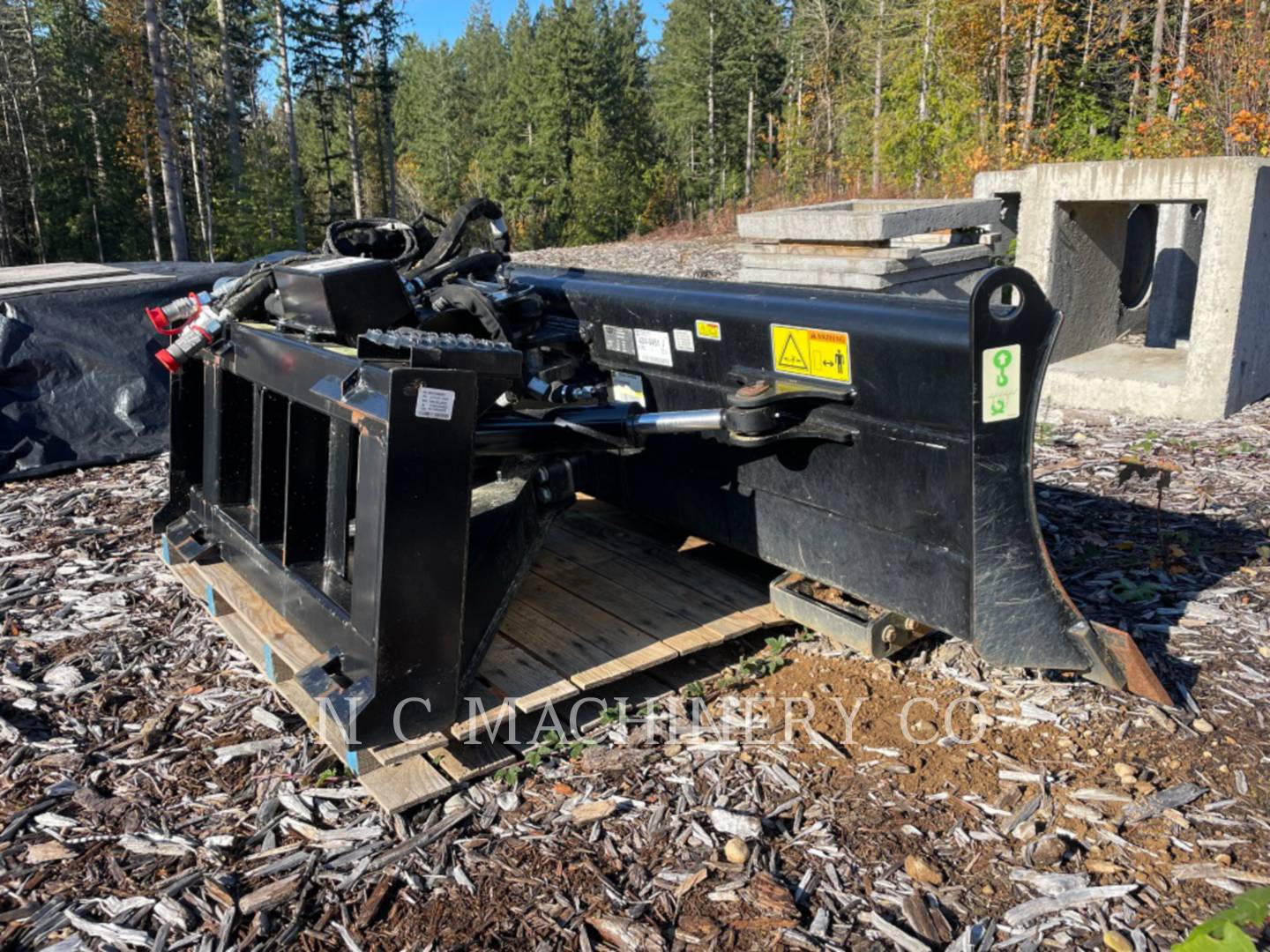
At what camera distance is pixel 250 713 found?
3.35m

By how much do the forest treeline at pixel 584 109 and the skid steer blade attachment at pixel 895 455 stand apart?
48.5 ft

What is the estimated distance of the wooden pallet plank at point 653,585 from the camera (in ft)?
11.6

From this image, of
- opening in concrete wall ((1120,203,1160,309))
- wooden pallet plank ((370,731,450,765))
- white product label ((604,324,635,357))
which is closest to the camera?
wooden pallet plank ((370,731,450,765))

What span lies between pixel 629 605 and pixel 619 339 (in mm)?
1121

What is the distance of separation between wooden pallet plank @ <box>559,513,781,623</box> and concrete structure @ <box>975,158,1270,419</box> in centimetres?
406

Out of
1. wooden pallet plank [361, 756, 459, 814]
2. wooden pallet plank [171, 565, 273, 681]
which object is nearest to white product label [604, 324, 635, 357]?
wooden pallet plank [171, 565, 273, 681]

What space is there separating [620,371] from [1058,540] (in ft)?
6.73

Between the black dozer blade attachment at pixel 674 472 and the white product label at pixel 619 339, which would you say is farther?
the white product label at pixel 619 339

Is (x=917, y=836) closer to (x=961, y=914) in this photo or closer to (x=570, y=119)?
(x=961, y=914)

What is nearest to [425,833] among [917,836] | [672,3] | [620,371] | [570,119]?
[917,836]

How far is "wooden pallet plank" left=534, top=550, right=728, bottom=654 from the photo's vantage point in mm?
3422

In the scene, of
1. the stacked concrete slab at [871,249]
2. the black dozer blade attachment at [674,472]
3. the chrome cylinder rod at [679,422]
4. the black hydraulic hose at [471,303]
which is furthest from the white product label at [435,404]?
the stacked concrete slab at [871,249]

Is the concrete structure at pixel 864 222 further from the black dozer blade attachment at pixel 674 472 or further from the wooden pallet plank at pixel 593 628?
the wooden pallet plank at pixel 593 628

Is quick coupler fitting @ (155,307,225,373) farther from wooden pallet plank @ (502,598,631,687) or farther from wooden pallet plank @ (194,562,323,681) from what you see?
wooden pallet plank @ (502,598,631,687)
